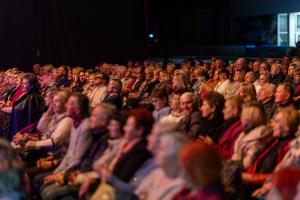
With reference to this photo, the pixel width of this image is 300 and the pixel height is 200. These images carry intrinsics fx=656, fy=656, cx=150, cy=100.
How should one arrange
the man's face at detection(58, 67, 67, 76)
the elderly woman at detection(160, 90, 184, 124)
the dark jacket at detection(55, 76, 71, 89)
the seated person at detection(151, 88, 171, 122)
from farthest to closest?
the man's face at detection(58, 67, 67, 76)
the dark jacket at detection(55, 76, 71, 89)
the seated person at detection(151, 88, 171, 122)
the elderly woman at detection(160, 90, 184, 124)

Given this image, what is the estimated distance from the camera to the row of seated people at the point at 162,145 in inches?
153

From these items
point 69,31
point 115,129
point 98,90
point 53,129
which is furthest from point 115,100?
point 69,31

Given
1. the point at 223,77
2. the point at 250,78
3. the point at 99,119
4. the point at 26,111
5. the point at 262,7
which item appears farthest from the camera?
the point at 262,7

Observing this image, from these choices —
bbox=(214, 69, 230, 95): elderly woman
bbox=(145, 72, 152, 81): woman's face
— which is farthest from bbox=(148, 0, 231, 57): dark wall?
bbox=(214, 69, 230, 95): elderly woman

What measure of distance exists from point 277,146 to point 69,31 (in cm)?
1213

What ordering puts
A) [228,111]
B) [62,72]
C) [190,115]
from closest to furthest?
1. [228,111]
2. [190,115]
3. [62,72]

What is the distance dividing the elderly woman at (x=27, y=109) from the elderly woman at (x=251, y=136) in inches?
140

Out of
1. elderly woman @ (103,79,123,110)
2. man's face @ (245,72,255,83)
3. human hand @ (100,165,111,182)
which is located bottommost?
human hand @ (100,165,111,182)

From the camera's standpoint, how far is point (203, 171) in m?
3.37

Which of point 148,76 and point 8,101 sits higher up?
point 148,76

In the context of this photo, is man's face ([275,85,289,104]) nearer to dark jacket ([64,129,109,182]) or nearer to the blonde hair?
the blonde hair

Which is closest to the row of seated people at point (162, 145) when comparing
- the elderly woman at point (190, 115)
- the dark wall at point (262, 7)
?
the elderly woman at point (190, 115)

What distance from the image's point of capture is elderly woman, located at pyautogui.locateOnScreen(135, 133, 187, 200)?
12.2 feet

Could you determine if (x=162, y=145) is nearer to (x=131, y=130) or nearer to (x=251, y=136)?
(x=131, y=130)
